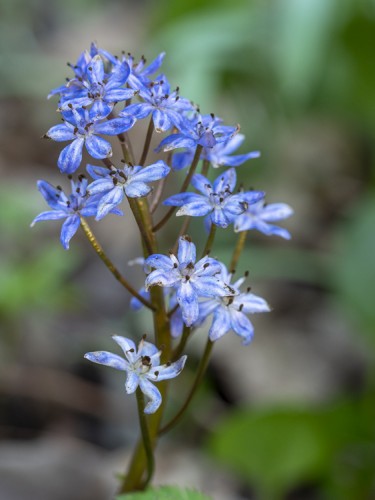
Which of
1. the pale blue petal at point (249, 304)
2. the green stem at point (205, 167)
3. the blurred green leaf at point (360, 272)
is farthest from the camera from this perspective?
the blurred green leaf at point (360, 272)

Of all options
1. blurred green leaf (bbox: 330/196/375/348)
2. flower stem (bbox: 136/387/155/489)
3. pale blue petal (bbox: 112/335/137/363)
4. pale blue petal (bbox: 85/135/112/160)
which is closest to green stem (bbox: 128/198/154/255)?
pale blue petal (bbox: 85/135/112/160)

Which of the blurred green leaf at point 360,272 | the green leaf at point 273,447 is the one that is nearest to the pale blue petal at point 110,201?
the green leaf at point 273,447

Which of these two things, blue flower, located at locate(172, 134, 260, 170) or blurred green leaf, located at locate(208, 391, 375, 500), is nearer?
blue flower, located at locate(172, 134, 260, 170)

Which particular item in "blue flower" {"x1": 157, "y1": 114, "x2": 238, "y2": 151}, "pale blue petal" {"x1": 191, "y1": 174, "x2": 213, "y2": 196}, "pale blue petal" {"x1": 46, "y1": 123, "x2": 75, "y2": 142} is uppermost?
"blue flower" {"x1": 157, "y1": 114, "x2": 238, "y2": 151}

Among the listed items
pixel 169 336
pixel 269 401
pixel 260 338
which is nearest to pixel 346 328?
pixel 260 338

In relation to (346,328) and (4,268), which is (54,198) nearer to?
(4,268)

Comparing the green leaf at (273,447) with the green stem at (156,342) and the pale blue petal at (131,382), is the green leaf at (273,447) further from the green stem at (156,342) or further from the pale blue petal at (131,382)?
the pale blue petal at (131,382)

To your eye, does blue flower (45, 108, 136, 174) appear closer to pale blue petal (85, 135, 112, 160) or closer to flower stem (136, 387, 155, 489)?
pale blue petal (85, 135, 112, 160)
